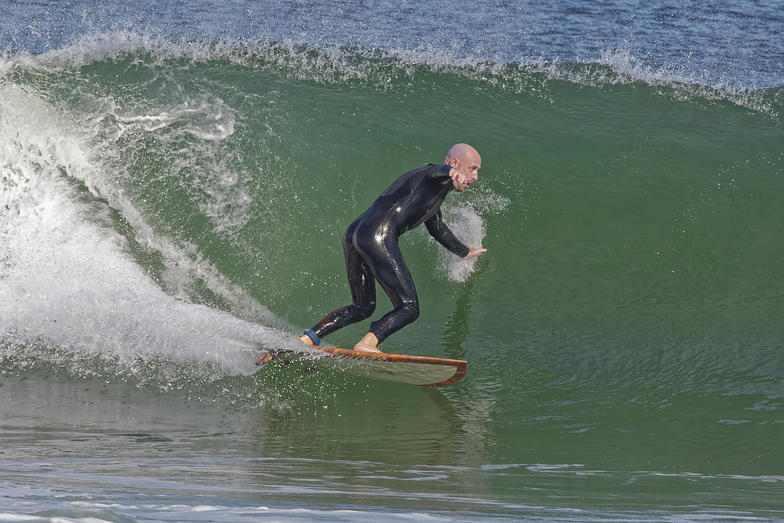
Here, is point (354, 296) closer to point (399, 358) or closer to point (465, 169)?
point (399, 358)

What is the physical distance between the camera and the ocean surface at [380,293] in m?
3.40

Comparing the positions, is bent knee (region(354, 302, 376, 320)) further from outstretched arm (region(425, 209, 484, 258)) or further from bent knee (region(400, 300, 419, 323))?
outstretched arm (region(425, 209, 484, 258))

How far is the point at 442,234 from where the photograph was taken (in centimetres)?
562

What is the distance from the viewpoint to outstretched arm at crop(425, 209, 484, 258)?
554cm

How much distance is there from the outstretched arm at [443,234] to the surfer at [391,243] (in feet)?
0.80

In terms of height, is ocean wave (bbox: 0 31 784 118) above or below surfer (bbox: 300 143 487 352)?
above

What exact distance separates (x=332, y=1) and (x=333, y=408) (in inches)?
779

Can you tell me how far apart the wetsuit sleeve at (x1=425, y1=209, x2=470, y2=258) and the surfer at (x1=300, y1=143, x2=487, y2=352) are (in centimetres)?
24

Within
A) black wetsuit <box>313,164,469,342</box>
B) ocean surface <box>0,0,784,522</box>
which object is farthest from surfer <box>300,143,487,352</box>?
ocean surface <box>0,0,784,522</box>

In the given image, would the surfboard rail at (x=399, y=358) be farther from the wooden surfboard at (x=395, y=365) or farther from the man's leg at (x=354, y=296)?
the man's leg at (x=354, y=296)

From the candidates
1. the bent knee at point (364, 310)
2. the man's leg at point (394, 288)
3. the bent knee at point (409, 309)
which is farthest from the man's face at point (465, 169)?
the bent knee at point (364, 310)

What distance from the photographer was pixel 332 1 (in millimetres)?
22781

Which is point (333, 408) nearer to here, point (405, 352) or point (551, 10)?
point (405, 352)

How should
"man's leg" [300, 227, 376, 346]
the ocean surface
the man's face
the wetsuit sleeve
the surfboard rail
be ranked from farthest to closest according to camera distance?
the wetsuit sleeve
"man's leg" [300, 227, 376, 346]
the man's face
the surfboard rail
the ocean surface
